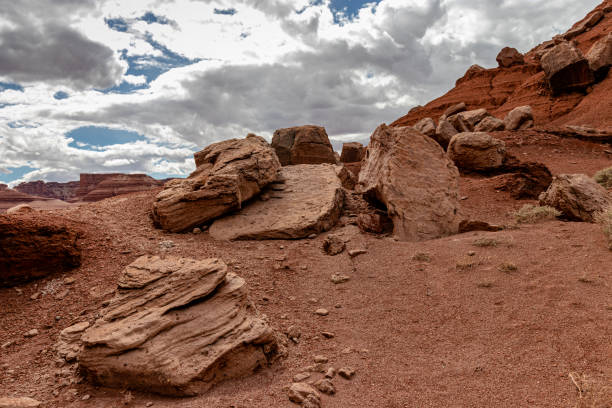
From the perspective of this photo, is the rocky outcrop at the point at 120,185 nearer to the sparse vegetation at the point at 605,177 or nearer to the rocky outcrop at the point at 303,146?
the rocky outcrop at the point at 303,146

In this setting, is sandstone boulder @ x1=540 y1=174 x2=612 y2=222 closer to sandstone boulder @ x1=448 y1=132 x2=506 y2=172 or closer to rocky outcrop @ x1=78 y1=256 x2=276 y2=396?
sandstone boulder @ x1=448 y1=132 x2=506 y2=172

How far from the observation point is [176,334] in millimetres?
3959

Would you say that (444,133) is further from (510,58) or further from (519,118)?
(510,58)

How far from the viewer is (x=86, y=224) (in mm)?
8023

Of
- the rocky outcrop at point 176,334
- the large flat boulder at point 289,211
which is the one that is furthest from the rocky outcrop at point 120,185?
the rocky outcrop at point 176,334

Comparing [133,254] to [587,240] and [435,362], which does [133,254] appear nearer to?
[435,362]

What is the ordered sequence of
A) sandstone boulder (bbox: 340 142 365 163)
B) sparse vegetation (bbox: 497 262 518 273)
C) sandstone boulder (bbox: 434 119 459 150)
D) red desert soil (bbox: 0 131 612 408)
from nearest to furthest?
red desert soil (bbox: 0 131 612 408), sparse vegetation (bbox: 497 262 518 273), sandstone boulder (bbox: 434 119 459 150), sandstone boulder (bbox: 340 142 365 163)

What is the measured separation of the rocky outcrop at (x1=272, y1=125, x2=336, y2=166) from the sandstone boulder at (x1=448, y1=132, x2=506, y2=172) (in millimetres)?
6051

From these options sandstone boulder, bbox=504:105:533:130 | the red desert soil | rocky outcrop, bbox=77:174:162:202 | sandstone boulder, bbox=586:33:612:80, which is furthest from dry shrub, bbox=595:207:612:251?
rocky outcrop, bbox=77:174:162:202

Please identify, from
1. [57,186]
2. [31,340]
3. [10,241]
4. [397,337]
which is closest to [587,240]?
[397,337]

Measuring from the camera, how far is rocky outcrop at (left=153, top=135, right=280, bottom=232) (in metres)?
8.95

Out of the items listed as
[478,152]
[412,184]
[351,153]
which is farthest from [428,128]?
[412,184]

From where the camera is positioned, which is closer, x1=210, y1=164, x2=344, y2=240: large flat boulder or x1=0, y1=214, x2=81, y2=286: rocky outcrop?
x1=0, y1=214, x2=81, y2=286: rocky outcrop

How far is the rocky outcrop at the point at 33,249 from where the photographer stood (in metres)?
5.85
